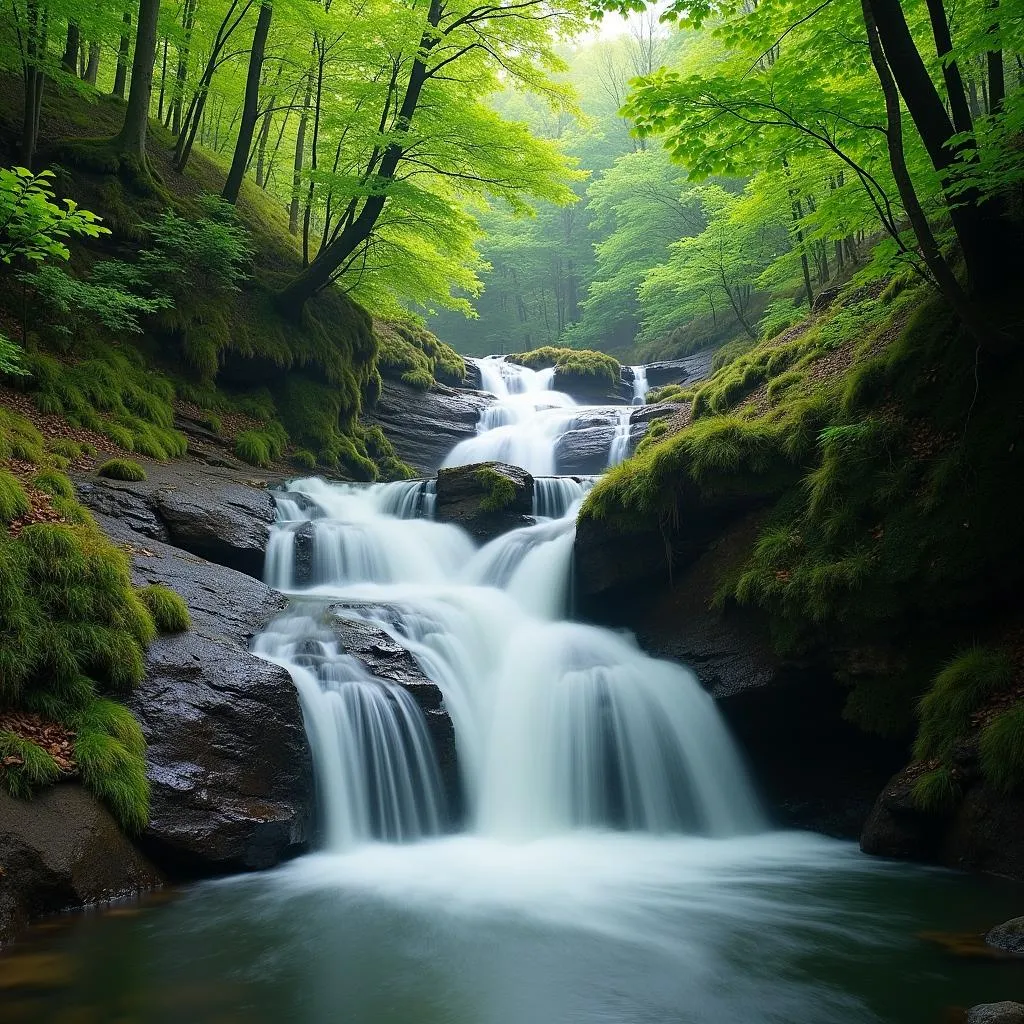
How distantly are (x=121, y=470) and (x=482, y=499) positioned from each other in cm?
522

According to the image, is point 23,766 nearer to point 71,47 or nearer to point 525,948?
point 525,948

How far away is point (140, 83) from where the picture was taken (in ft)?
40.7

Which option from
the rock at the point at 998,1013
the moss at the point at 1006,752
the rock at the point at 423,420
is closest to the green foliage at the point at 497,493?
the rock at the point at 423,420

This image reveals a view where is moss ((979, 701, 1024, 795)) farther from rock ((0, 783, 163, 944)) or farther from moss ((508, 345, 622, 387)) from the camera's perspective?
moss ((508, 345, 622, 387))

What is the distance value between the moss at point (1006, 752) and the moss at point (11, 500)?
7.43m

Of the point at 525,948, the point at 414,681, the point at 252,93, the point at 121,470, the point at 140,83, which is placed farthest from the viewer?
the point at 252,93

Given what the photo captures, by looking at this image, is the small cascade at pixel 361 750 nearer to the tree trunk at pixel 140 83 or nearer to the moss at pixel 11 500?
the moss at pixel 11 500

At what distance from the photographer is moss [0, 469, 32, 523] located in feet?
18.3

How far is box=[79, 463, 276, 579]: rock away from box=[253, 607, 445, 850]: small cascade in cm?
217

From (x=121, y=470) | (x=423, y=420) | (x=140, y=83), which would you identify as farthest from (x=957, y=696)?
(x=140, y=83)

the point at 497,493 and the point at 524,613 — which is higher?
the point at 497,493

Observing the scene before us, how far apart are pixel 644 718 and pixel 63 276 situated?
935 centimetres

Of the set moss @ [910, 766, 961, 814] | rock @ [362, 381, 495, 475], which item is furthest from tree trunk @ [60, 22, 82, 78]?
moss @ [910, 766, 961, 814]

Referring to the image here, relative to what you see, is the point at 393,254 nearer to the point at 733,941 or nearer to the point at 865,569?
the point at 865,569
